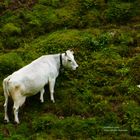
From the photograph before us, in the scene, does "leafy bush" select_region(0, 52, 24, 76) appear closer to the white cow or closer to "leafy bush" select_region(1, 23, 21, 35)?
the white cow

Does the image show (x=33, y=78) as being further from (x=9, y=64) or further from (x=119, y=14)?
(x=119, y=14)

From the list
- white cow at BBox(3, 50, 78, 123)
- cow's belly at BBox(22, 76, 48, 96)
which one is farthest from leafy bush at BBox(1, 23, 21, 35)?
cow's belly at BBox(22, 76, 48, 96)

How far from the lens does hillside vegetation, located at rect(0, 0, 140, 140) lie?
61.0 ft

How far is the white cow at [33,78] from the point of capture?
19.1 m

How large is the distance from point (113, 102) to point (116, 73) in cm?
231

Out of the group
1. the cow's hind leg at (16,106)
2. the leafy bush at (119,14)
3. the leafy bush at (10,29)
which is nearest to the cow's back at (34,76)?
the cow's hind leg at (16,106)

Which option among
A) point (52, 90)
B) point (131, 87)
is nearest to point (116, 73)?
point (131, 87)

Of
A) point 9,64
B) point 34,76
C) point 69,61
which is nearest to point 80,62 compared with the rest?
point 69,61

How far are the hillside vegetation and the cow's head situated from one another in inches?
22.5

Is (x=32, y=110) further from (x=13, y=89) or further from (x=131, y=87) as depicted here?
(x=131, y=87)

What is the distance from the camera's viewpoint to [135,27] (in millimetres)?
26141

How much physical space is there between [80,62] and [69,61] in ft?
5.63

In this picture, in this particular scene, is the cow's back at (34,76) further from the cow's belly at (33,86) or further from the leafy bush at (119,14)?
the leafy bush at (119,14)

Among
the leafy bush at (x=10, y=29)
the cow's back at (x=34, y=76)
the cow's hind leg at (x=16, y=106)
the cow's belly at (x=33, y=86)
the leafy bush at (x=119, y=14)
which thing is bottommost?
the cow's hind leg at (x=16, y=106)
